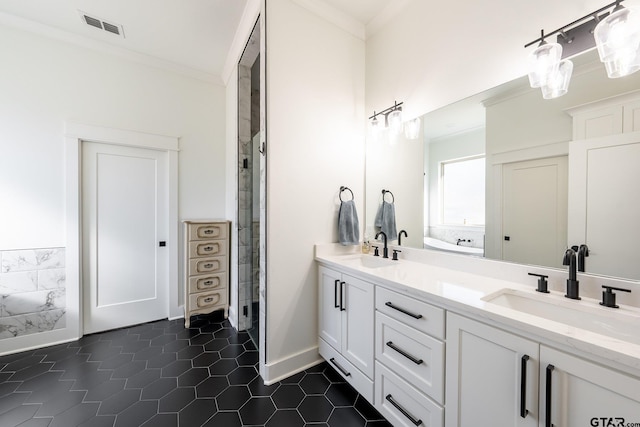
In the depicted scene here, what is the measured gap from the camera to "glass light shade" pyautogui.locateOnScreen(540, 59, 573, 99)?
1144 millimetres

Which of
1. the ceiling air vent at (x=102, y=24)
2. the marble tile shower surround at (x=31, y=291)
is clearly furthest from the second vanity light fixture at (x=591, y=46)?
the marble tile shower surround at (x=31, y=291)

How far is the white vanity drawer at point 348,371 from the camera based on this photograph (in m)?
1.50

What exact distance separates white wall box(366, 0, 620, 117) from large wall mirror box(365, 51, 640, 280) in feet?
0.41

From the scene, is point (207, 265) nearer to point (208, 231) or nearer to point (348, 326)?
point (208, 231)

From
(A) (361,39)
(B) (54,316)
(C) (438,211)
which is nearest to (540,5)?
(C) (438,211)

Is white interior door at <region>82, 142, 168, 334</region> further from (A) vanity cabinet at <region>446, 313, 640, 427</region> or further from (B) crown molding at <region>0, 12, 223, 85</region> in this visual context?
(A) vanity cabinet at <region>446, 313, 640, 427</region>

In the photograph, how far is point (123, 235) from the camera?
261cm

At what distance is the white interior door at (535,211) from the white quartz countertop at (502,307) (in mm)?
164

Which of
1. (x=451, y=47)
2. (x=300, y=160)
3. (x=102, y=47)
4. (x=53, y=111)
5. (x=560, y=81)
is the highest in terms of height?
(x=102, y=47)

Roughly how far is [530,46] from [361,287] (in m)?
1.67

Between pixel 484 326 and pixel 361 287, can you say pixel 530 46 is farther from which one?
pixel 361 287

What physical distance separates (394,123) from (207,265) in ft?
8.19

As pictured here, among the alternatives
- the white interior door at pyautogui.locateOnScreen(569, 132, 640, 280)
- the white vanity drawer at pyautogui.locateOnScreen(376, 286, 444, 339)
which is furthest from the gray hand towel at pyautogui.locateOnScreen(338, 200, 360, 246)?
the white interior door at pyautogui.locateOnScreen(569, 132, 640, 280)

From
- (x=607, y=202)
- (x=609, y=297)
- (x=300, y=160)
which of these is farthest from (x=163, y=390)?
(x=607, y=202)
